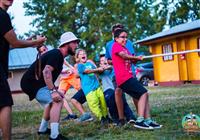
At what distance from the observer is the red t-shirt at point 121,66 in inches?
284

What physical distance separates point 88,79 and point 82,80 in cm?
15

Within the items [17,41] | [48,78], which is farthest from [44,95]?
[17,41]

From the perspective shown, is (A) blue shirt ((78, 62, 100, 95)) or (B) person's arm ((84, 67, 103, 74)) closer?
(B) person's arm ((84, 67, 103, 74))

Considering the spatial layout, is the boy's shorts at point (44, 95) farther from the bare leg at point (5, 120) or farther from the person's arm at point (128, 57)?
the bare leg at point (5, 120)

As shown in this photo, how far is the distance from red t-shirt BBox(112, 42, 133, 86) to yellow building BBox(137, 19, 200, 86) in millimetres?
19463

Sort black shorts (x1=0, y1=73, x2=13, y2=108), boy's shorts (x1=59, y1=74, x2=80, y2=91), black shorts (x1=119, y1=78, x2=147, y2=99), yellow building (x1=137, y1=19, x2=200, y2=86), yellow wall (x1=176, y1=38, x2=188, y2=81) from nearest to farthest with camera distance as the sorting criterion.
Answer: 1. black shorts (x1=0, y1=73, x2=13, y2=108)
2. black shorts (x1=119, y1=78, x2=147, y2=99)
3. boy's shorts (x1=59, y1=74, x2=80, y2=91)
4. yellow building (x1=137, y1=19, x2=200, y2=86)
5. yellow wall (x1=176, y1=38, x2=188, y2=81)

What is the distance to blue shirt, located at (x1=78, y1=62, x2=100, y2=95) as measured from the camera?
8.55m

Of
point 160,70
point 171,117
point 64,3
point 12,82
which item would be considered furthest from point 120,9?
point 171,117

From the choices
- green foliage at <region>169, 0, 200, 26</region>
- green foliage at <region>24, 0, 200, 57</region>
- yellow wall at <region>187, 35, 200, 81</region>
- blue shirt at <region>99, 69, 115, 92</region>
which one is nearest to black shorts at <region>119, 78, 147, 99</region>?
blue shirt at <region>99, 69, 115, 92</region>

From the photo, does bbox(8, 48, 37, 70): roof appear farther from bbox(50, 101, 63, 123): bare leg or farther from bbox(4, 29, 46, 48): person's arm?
bbox(4, 29, 46, 48): person's arm

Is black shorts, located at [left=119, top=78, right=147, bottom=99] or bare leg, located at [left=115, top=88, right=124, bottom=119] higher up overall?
black shorts, located at [left=119, top=78, right=147, bottom=99]

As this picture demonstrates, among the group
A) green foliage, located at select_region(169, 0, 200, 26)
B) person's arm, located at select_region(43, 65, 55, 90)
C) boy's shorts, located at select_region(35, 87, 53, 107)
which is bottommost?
boy's shorts, located at select_region(35, 87, 53, 107)

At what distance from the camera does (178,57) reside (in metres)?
29.6

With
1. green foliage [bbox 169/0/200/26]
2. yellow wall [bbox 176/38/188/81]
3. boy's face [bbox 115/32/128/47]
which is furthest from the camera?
green foliage [bbox 169/0/200/26]
